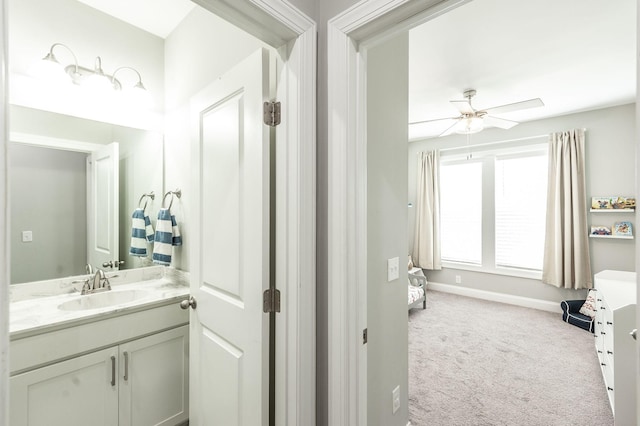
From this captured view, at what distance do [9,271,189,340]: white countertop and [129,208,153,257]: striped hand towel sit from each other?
225 mm

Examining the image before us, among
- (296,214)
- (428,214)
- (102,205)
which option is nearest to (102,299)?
(102,205)

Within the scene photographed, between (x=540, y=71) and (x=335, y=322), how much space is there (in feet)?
10.3

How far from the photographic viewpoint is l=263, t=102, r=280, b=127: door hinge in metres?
1.16

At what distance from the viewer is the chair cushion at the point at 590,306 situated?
3524mm

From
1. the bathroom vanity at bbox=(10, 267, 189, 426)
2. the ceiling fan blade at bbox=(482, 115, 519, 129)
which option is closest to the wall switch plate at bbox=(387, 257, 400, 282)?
the bathroom vanity at bbox=(10, 267, 189, 426)

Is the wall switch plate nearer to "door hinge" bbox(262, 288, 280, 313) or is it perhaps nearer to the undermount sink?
"door hinge" bbox(262, 288, 280, 313)

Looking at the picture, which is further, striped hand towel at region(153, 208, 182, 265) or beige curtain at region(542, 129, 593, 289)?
beige curtain at region(542, 129, 593, 289)

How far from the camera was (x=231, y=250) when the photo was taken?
4.35 feet

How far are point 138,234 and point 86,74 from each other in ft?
3.66

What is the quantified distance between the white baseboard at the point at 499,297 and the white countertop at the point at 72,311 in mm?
4485

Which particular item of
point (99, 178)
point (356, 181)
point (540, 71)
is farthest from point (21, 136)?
point (540, 71)

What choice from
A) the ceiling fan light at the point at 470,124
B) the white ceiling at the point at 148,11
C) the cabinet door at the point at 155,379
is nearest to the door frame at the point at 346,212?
the cabinet door at the point at 155,379

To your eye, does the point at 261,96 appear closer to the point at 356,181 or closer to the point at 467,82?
the point at 356,181

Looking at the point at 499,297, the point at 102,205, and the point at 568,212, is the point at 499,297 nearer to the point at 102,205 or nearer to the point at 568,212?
the point at 568,212
